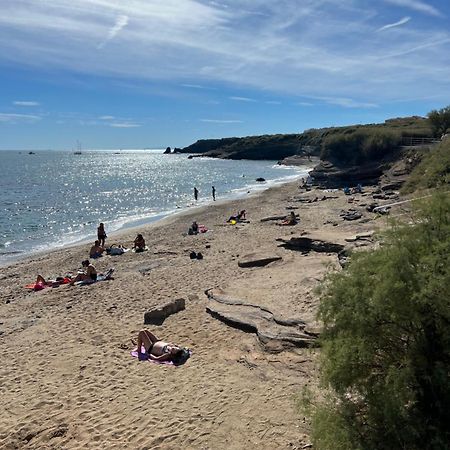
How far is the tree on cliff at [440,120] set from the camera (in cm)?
5025

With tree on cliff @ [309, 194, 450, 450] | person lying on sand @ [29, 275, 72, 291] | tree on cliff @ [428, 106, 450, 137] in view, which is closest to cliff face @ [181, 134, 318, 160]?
tree on cliff @ [428, 106, 450, 137]

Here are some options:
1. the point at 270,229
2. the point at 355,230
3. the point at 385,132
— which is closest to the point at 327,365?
the point at 355,230

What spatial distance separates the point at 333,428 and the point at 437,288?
1857 mm

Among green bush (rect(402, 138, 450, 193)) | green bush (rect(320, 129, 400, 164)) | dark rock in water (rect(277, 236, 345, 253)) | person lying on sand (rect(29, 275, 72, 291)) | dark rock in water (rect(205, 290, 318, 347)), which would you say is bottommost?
person lying on sand (rect(29, 275, 72, 291))

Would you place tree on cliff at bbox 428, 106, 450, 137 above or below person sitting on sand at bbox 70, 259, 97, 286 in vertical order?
above

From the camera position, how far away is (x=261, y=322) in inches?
400

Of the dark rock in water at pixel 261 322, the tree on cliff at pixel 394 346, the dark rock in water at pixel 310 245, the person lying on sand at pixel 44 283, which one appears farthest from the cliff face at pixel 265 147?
the tree on cliff at pixel 394 346

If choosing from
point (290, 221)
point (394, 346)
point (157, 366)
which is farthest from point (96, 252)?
point (394, 346)

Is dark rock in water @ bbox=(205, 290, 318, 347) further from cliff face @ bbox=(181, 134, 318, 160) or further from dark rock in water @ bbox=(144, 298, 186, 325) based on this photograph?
cliff face @ bbox=(181, 134, 318, 160)

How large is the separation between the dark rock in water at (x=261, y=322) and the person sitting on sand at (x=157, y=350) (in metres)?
1.58

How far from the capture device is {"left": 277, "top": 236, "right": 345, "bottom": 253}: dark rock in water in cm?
1552

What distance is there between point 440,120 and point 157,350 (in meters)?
50.8

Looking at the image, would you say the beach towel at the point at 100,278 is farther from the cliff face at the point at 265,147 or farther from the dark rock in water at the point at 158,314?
the cliff face at the point at 265,147

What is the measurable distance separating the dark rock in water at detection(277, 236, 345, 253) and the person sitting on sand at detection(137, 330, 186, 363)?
7409 mm
